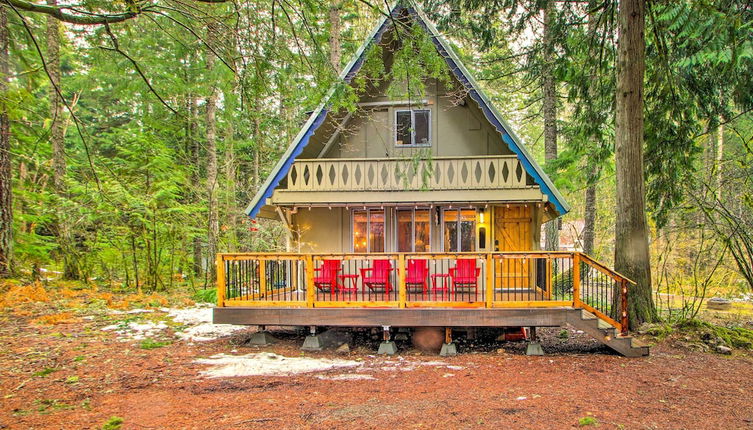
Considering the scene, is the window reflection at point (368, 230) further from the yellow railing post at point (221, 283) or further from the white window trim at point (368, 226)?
the yellow railing post at point (221, 283)

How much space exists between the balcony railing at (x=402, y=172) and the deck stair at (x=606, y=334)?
3.57 meters

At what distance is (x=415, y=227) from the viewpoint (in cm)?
1248

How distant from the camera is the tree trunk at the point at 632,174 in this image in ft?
31.9

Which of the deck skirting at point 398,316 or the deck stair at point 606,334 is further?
the deck skirting at point 398,316

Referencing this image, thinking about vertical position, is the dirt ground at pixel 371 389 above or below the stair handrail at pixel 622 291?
below

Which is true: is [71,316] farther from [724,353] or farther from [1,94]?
[724,353]

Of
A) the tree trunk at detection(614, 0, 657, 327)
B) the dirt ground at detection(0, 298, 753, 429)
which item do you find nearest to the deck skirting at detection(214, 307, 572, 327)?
the dirt ground at detection(0, 298, 753, 429)

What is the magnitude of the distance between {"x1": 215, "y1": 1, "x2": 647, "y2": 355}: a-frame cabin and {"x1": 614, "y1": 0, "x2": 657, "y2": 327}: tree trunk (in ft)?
1.78

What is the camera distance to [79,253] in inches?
581

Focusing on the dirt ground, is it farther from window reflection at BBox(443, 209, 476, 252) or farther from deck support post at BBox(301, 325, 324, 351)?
window reflection at BBox(443, 209, 476, 252)

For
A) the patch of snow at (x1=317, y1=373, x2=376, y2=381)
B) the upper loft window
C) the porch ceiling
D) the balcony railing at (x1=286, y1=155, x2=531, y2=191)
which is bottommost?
the patch of snow at (x1=317, y1=373, x2=376, y2=381)

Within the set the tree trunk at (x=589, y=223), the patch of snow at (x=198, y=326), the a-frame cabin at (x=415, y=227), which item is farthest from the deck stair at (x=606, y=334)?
the tree trunk at (x=589, y=223)

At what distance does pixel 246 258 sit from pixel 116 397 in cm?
377

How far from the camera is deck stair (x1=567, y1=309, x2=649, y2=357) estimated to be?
8.28m
